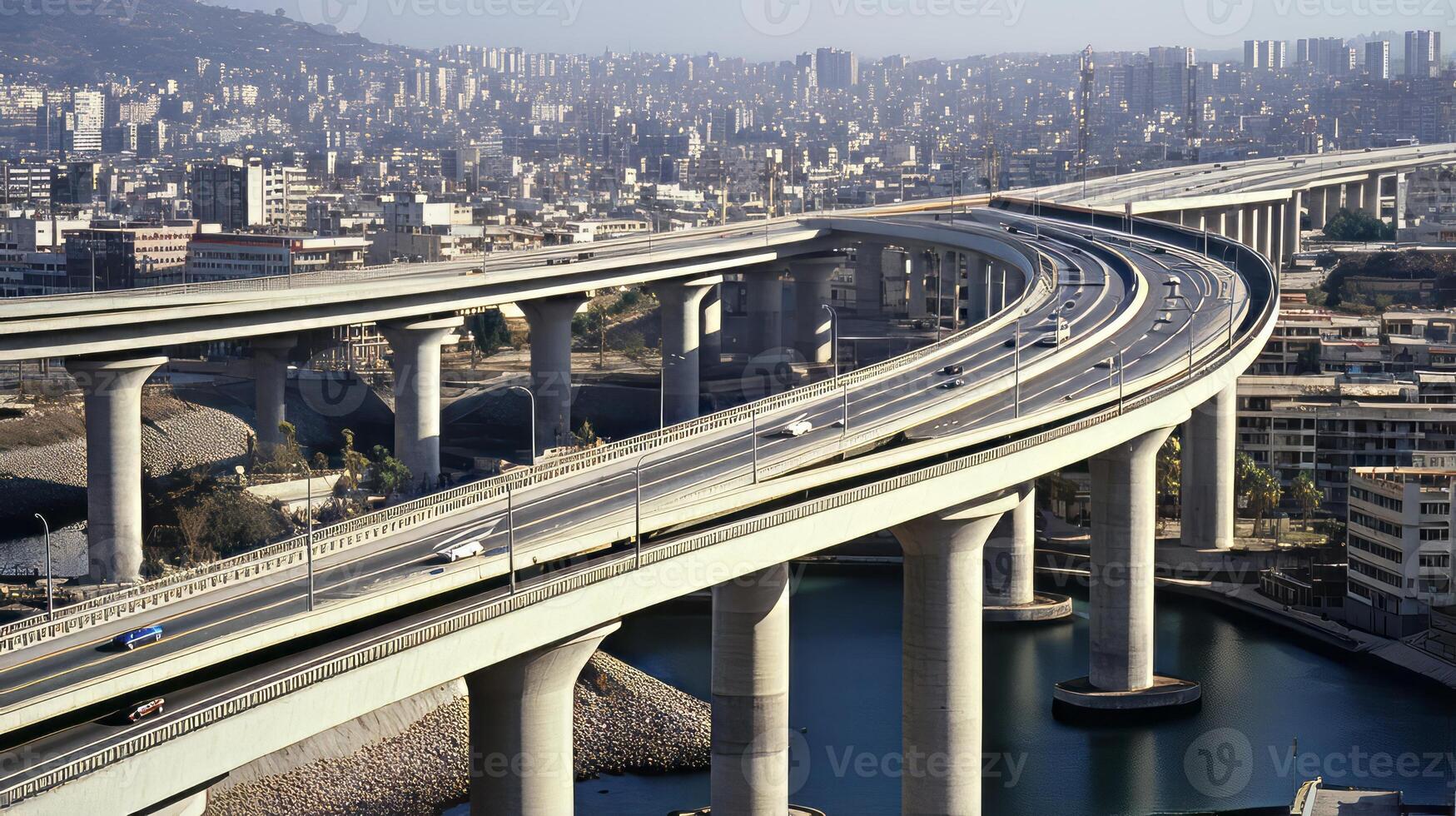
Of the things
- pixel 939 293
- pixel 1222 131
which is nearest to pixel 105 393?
pixel 939 293

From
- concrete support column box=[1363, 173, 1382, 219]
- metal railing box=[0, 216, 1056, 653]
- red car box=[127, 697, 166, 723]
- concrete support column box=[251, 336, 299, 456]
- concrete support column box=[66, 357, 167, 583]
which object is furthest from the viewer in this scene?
concrete support column box=[1363, 173, 1382, 219]

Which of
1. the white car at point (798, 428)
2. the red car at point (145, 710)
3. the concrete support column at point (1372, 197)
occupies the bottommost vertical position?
the red car at point (145, 710)

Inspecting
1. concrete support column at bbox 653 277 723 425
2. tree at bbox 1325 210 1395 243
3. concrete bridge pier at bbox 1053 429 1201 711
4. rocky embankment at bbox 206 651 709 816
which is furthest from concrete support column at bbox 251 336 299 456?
tree at bbox 1325 210 1395 243

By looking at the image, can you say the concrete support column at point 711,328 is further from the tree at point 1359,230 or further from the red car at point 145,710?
the red car at point 145,710

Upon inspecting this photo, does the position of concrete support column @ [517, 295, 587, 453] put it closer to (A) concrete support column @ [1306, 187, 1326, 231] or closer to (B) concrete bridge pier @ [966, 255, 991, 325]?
(B) concrete bridge pier @ [966, 255, 991, 325]

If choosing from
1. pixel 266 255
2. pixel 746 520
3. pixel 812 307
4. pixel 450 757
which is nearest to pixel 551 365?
pixel 812 307

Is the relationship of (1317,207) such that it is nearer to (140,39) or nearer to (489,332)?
(489,332)

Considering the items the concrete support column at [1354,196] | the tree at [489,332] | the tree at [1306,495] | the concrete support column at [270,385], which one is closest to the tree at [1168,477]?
the tree at [1306,495]
